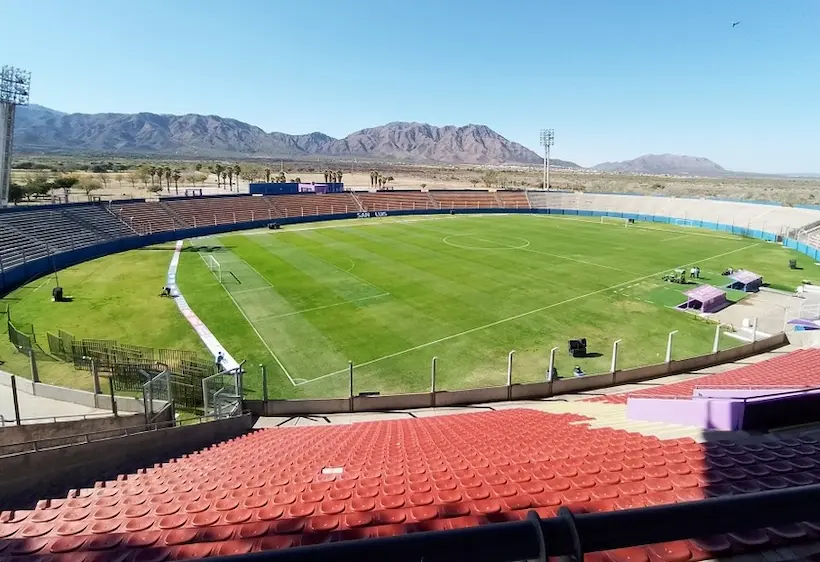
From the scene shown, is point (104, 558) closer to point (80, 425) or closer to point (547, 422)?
point (547, 422)

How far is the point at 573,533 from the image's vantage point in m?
1.88

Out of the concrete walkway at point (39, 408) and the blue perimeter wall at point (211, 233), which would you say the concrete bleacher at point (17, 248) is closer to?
the blue perimeter wall at point (211, 233)

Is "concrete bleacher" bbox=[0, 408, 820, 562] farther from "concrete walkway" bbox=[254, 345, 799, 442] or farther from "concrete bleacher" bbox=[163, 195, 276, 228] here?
"concrete bleacher" bbox=[163, 195, 276, 228]

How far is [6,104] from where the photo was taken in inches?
2232

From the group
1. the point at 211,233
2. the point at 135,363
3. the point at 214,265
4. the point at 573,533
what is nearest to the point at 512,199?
the point at 211,233

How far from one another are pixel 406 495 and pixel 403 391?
16796mm

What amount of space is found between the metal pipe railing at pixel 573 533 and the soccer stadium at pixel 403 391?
0.03 ft

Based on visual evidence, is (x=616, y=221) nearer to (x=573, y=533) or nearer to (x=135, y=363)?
(x=135, y=363)

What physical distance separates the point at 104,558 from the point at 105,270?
49637 mm

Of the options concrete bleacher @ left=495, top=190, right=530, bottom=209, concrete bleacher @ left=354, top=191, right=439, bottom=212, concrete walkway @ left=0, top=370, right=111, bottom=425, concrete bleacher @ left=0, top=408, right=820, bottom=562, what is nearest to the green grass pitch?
concrete walkway @ left=0, top=370, right=111, bottom=425

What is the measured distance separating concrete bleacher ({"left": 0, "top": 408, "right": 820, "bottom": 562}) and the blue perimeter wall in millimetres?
40337

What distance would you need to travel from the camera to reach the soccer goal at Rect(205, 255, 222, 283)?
44.7m

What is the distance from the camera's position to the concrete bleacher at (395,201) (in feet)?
317

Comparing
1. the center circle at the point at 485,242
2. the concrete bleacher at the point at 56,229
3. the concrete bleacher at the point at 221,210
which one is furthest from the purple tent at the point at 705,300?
the concrete bleacher at the point at 221,210
